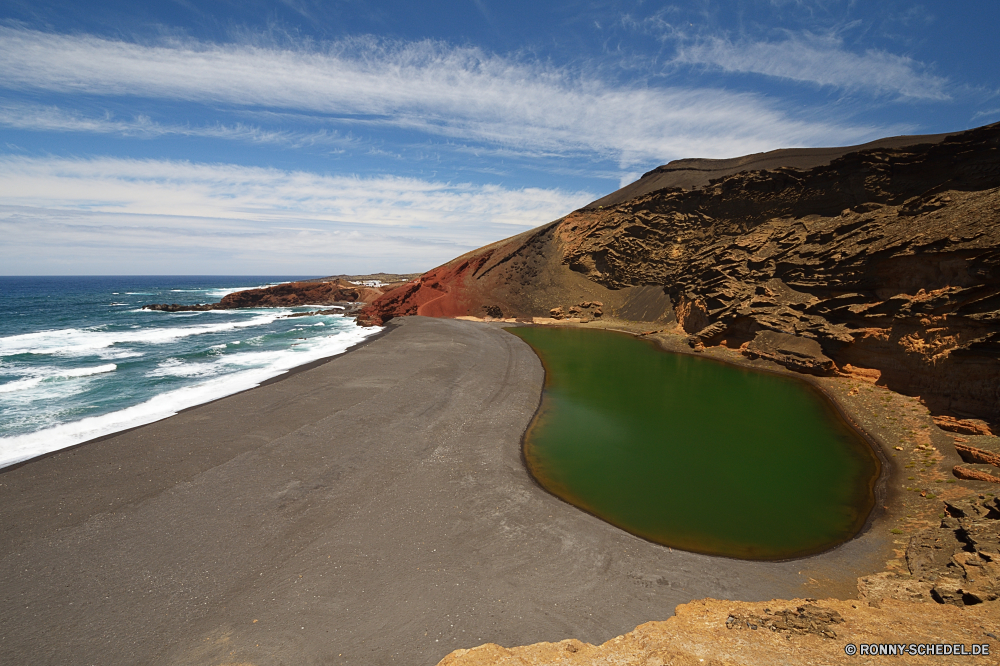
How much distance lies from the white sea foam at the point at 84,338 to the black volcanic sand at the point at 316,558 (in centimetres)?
2294

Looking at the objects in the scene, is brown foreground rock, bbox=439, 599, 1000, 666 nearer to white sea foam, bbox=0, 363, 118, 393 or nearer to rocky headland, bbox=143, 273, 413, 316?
white sea foam, bbox=0, 363, 118, 393

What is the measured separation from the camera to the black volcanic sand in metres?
5.59

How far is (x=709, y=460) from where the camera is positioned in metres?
11.3

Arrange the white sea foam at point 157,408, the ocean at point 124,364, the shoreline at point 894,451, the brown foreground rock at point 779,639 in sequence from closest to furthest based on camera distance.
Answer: the brown foreground rock at point 779,639
the shoreline at point 894,451
the white sea foam at point 157,408
the ocean at point 124,364

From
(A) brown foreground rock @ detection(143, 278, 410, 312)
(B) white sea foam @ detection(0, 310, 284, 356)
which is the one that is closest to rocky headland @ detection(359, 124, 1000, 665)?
(B) white sea foam @ detection(0, 310, 284, 356)

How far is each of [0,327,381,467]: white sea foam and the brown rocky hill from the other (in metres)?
17.9

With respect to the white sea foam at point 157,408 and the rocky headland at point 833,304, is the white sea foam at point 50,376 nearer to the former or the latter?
the white sea foam at point 157,408

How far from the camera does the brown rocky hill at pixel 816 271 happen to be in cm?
1341

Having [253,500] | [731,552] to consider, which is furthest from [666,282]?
[253,500]

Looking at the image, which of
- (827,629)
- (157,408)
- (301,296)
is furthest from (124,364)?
(301,296)

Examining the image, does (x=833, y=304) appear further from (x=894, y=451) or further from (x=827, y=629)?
(x=827, y=629)

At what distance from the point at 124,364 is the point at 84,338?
14.5 m

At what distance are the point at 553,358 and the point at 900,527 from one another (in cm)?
1660

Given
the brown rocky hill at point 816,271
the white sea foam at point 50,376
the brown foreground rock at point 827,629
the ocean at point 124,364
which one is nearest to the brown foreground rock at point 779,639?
the brown foreground rock at point 827,629
